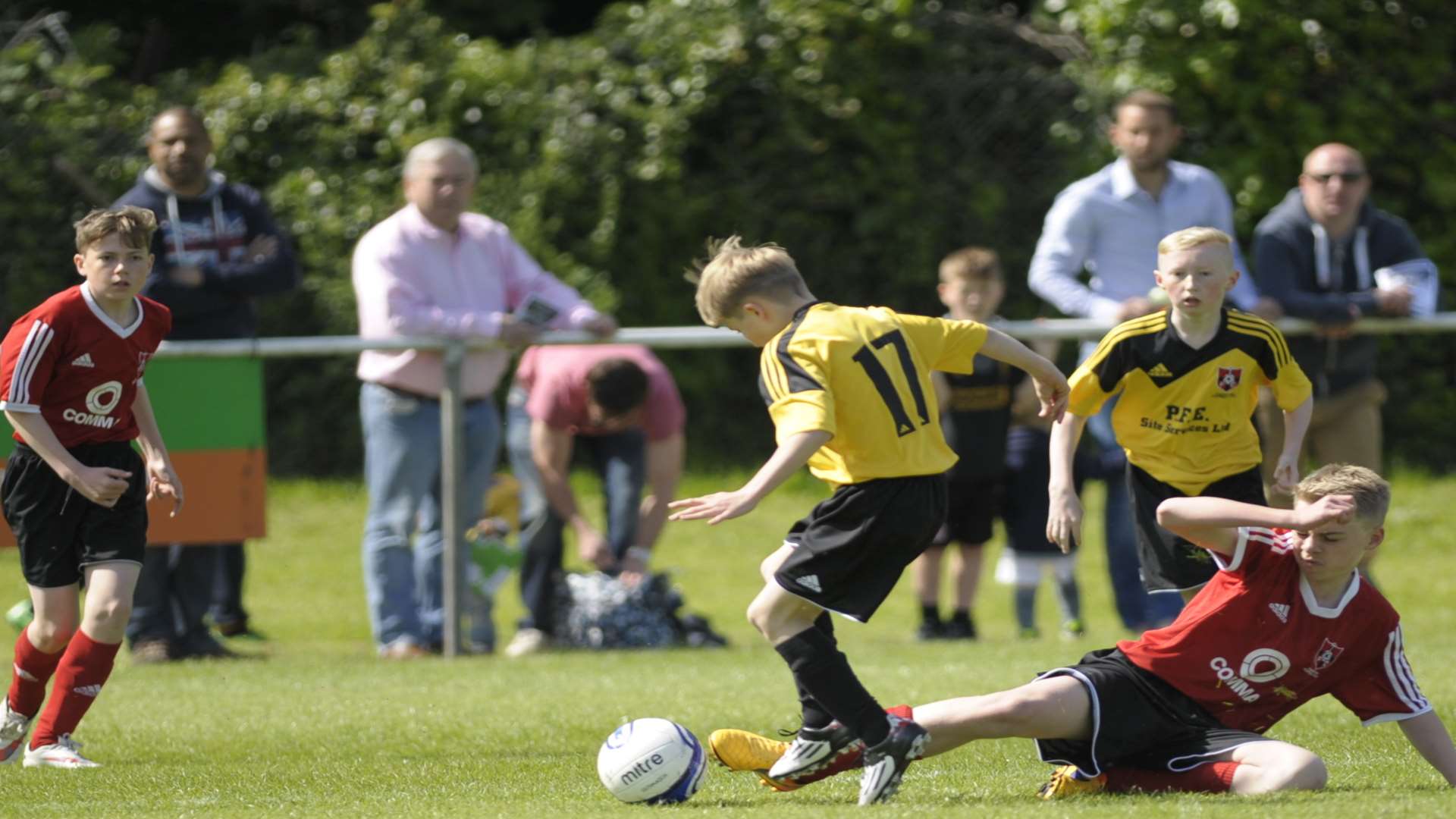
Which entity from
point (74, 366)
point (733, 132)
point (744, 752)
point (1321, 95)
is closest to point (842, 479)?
point (744, 752)

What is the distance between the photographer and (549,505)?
9.21 metres

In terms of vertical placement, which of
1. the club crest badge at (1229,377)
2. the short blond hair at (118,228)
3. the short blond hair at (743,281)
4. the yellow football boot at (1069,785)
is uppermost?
the short blond hair at (118,228)

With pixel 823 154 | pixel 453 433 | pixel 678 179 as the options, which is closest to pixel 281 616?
pixel 453 433

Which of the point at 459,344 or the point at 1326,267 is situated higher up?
the point at 1326,267

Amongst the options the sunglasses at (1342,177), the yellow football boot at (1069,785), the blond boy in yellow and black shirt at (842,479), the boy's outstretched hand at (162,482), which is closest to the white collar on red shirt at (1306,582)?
the yellow football boot at (1069,785)

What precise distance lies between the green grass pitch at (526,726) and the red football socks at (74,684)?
6.4 inches

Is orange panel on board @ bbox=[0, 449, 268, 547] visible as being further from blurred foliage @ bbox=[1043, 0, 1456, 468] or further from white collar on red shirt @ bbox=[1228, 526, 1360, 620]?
blurred foliage @ bbox=[1043, 0, 1456, 468]

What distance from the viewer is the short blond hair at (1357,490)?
4.68 meters

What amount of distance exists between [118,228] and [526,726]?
2119 millimetres

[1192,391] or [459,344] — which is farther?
[459,344]

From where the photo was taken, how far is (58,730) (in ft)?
19.2

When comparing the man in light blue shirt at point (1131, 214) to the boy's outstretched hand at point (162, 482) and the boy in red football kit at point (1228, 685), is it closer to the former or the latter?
the boy in red football kit at point (1228, 685)

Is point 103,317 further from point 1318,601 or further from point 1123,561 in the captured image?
point 1123,561

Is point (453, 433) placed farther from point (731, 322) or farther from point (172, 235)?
point (731, 322)
